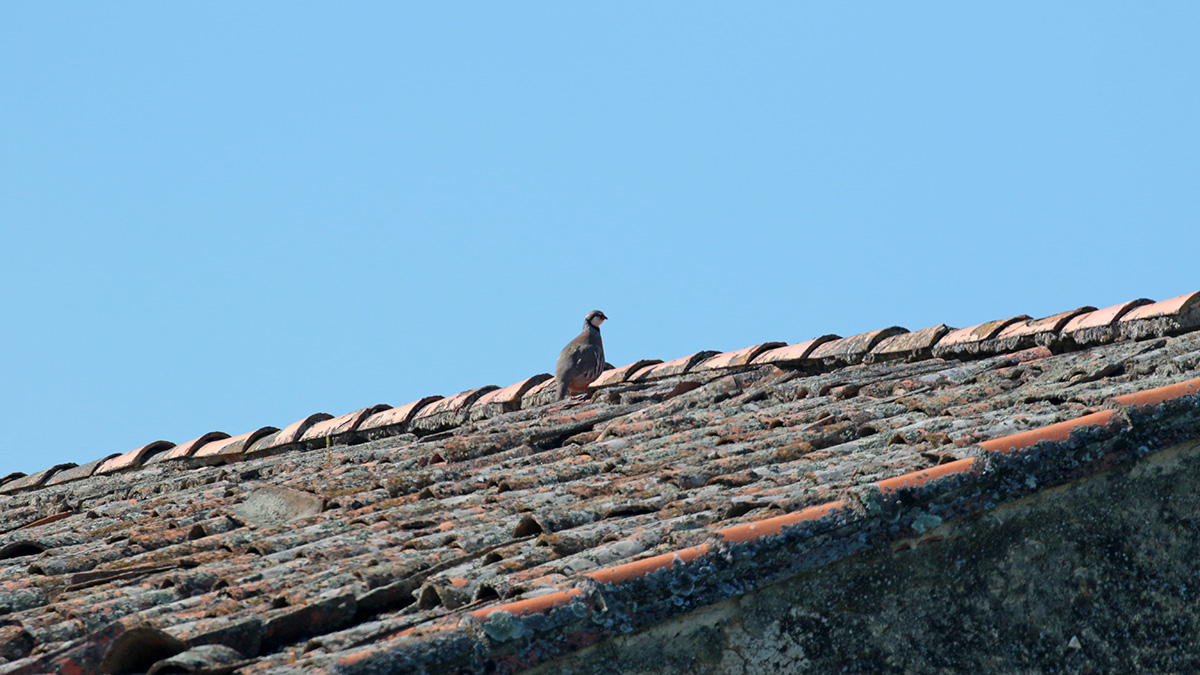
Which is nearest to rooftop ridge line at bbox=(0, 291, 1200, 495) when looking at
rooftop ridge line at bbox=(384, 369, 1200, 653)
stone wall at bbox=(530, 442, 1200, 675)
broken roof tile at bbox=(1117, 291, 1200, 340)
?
broken roof tile at bbox=(1117, 291, 1200, 340)

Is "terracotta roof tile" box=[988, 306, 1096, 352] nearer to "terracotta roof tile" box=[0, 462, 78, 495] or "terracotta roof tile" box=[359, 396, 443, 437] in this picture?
"terracotta roof tile" box=[359, 396, 443, 437]

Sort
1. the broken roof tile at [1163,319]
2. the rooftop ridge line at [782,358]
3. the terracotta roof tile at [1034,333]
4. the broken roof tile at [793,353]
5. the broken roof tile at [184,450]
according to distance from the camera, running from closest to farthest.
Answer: the broken roof tile at [1163,319] → the rooftop ridge line at [782,358] → the terracotta roof tile at [1034,333] → the broken roof tile at [793,353] → the broken roof tile at [184,450]

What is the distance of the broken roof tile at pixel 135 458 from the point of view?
8805 mm

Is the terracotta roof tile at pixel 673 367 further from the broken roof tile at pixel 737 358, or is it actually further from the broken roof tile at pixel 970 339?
the broken roof tile at pixel 970 339

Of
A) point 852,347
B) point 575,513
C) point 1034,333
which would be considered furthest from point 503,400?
point 575,513

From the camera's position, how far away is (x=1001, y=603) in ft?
9.21

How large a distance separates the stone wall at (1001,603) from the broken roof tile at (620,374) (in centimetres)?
513

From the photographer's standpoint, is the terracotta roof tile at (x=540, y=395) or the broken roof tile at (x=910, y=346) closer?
the broken roof tile at (x=910, y=346)

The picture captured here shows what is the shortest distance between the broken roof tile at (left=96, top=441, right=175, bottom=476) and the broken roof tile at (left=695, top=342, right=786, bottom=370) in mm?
4449

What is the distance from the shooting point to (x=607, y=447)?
15.5 feet

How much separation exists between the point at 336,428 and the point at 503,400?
119 cm

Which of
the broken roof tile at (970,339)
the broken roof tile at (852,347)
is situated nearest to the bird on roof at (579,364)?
the broken roof tile at (852,347)

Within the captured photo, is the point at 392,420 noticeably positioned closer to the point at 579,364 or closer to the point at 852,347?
the point at 579,364

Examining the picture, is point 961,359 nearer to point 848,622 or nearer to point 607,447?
point 607,447
